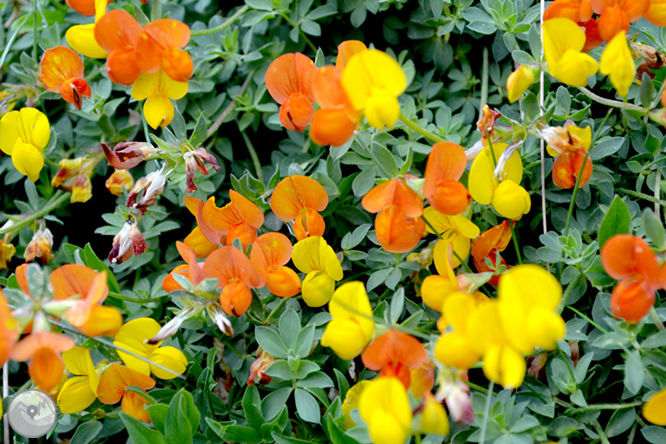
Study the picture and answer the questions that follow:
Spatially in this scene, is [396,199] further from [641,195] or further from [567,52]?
[641,195]

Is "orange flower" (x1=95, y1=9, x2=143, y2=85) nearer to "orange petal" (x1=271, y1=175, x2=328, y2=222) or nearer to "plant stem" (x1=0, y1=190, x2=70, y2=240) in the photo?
"orange petal" (x1=271, y1=175, x2=328, y2=222)

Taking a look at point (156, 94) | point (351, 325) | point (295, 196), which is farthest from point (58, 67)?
point (351, 325)

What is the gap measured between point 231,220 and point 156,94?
31 cm

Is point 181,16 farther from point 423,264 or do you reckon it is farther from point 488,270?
point 488,270

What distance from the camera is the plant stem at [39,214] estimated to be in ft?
4.91

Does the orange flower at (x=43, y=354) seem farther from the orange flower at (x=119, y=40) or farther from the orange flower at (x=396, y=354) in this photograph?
the orange flower at (x=119, y=40)

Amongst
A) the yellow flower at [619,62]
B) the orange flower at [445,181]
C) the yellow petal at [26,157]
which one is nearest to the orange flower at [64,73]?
the yellow petal at [26,157]

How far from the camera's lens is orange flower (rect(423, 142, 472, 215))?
3.31 feet

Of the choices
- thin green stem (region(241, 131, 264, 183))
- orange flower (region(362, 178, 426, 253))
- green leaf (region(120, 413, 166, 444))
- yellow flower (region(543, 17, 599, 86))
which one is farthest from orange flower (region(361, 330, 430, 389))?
thin green stem (region(241, 131, 264, 183))

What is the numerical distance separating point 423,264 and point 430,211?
13 cm

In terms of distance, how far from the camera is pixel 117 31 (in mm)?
1144

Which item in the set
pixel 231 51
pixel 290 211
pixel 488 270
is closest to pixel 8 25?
pixel 231 51

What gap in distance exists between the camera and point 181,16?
5.47ft

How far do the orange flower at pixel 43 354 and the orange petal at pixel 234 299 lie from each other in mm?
268
